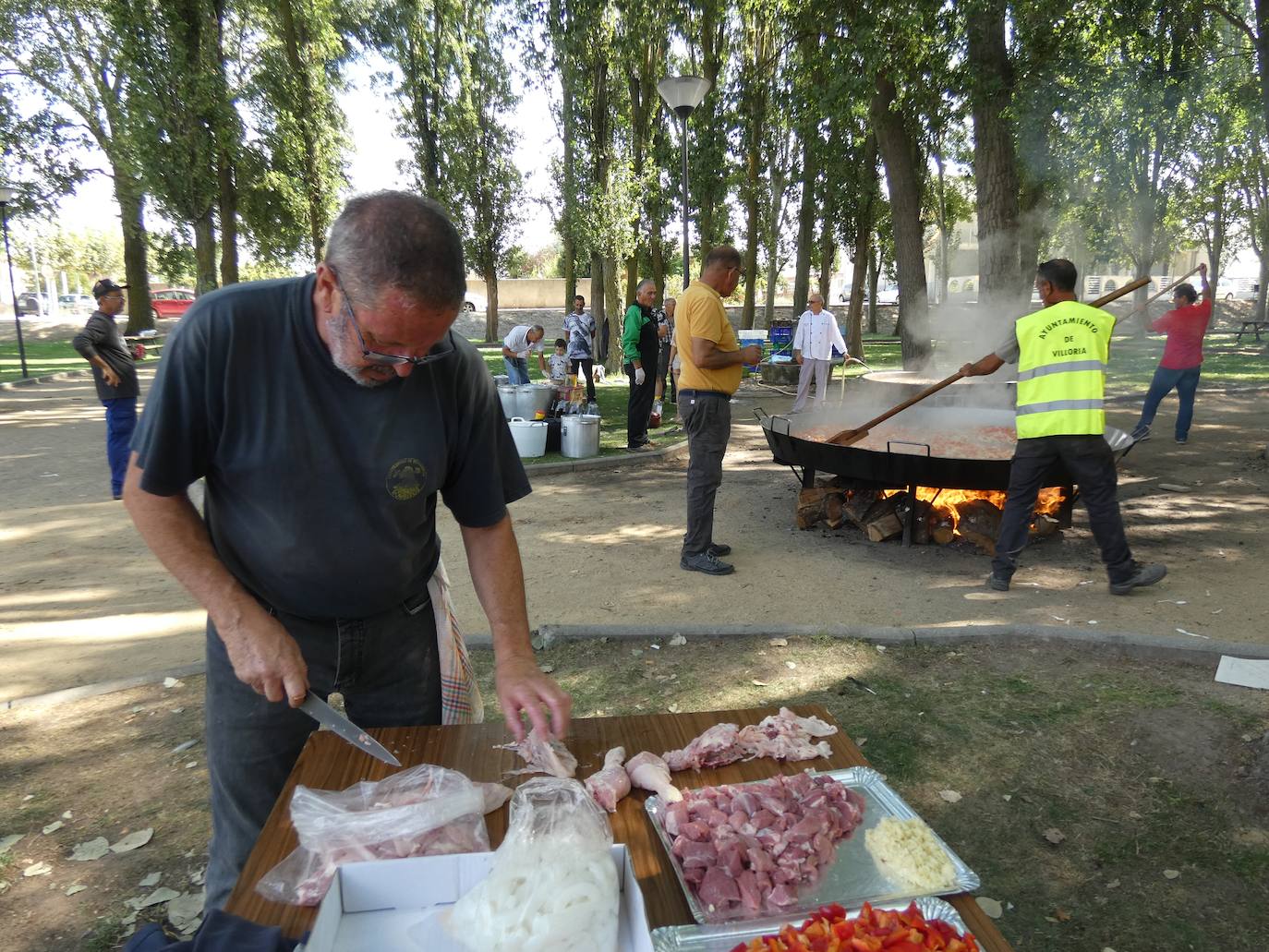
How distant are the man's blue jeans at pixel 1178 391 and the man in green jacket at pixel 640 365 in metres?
6.17

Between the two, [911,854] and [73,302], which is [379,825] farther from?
[73,302]

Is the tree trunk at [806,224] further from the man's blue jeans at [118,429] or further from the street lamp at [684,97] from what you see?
the man's blue jeans at [118,429]

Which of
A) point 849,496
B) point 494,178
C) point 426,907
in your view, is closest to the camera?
point 426,907

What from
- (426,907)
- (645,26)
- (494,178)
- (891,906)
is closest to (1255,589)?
(891,906)

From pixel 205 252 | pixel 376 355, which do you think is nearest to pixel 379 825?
pixel 376 355

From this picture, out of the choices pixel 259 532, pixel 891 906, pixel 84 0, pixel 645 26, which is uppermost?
pixel 84 0

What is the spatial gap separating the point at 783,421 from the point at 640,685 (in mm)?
3876

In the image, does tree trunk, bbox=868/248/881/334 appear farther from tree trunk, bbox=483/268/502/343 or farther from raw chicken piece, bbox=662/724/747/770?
raw chicken piece, bbox=662/724/747/770

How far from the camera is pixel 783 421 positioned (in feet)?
24.6

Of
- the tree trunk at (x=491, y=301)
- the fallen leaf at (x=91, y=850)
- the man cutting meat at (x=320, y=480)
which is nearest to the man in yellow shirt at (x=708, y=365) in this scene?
the man cutting meat at (x=320, y=480)

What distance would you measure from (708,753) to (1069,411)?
14.2 feet

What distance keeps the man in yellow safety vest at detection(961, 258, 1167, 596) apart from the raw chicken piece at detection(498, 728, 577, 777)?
450 cm

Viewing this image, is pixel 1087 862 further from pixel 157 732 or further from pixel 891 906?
pixel 157 732

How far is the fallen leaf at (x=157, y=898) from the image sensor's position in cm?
271
